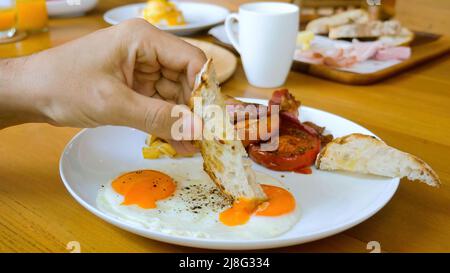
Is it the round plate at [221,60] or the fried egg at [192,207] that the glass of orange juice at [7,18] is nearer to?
the round plate at [221,60]

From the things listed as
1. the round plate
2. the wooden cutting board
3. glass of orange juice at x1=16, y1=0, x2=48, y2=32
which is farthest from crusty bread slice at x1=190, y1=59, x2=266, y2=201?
glass of orange juice at x1=16, y1=0, x2=48, y2=32

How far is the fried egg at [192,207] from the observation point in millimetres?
919

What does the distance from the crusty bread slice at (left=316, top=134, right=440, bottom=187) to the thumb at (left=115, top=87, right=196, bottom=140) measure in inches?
13.3

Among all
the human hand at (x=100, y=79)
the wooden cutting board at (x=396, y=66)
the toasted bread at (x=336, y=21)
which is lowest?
the wooden cutting board at (x=396, y=66)

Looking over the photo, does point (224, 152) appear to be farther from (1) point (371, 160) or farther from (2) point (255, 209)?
(1) point (371, 160)

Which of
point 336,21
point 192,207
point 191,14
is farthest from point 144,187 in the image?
point 191,14

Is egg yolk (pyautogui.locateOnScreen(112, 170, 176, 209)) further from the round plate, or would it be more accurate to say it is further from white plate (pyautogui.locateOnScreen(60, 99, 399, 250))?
the round plate

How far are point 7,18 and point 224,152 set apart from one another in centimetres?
167

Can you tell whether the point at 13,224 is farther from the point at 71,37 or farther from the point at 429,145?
the point at 71,37

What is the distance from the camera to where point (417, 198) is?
1.10 m

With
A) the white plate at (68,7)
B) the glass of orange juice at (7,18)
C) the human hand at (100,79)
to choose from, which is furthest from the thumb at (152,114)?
the white plate at (68,7)

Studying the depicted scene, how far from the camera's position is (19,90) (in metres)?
1.03
